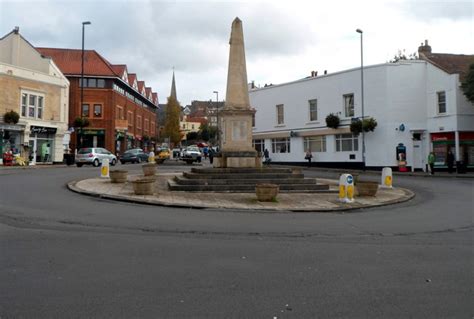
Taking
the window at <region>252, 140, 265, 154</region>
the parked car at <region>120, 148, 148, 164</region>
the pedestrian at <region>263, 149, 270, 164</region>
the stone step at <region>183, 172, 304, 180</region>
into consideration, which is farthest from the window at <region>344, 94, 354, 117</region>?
the parked car at <region>120, 148, 148, 164</region>

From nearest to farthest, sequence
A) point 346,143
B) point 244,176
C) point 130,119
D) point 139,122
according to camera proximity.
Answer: point 244,176 < point 346,143 < point 130,119 < point 139,122

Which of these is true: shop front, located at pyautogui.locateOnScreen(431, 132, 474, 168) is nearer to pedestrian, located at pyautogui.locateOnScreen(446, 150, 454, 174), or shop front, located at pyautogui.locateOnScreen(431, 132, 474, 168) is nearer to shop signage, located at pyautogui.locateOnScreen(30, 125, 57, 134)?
pedestrian, located at pyautogui.locateOnScreen(446, 150, 454, 174)

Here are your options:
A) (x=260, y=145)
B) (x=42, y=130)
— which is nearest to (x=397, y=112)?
(x=260, y=145)

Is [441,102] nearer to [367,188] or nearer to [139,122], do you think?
[367,188]

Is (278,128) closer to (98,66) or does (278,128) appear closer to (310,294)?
(98,66)

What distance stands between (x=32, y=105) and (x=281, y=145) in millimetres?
23296

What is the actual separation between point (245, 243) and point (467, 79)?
2770 cm

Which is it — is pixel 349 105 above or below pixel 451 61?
below

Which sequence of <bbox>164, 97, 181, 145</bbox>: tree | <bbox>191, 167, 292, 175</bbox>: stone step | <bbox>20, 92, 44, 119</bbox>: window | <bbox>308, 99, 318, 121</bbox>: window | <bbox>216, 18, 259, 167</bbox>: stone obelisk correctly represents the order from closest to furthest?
1. <bbox>191, 167, 292, 175</bbox>: stone step
2. <bbox>216, 18, 259, 167</bbox>: stone obelisk
3. <bbox>20, 92, 44, 119</bbox>: window
4. <bbox>308, 99, 318, 121</bbox>: window
5. <bbox>164, 97, 181, 145</bbox>: tree

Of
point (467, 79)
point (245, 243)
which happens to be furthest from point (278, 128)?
point (245, 243)

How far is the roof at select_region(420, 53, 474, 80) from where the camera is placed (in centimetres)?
3203

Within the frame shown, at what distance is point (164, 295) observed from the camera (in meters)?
4.57

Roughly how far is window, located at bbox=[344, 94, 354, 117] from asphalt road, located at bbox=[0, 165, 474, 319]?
983 inches

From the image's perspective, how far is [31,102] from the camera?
36469 millimetres
